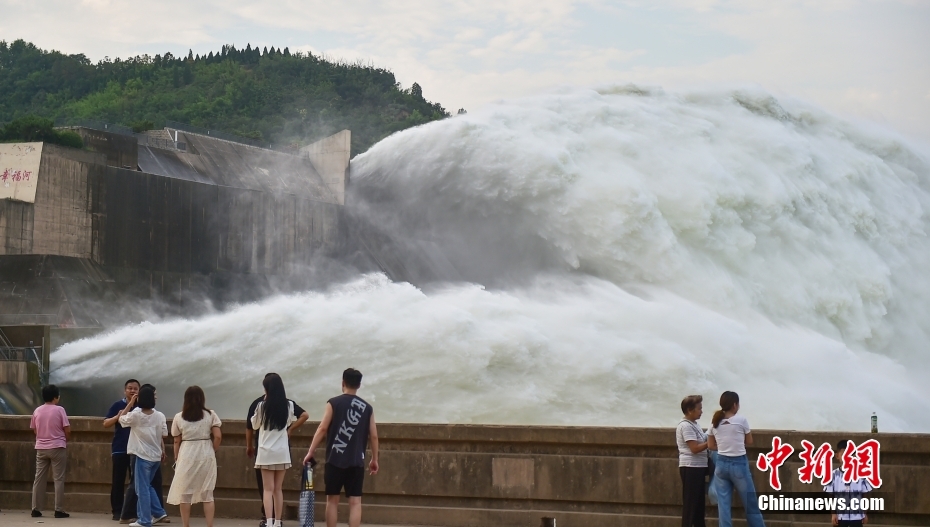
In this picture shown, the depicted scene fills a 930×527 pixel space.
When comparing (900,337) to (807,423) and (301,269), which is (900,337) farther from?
(301,269)

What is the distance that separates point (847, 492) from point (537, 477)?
3046mm

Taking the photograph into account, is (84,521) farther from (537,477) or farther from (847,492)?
(847,492)

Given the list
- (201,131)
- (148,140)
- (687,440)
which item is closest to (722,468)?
(687,440)

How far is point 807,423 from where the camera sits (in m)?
25.7

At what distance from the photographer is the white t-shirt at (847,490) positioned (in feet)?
31.9

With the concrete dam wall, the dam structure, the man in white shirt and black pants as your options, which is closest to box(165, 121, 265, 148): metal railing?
the concrete dam wall

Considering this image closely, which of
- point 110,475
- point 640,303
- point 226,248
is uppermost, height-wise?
point 226,248

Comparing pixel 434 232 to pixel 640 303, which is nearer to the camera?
pixel 640 303

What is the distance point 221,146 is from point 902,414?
30925mm

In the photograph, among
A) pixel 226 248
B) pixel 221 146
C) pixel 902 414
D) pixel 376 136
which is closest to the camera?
pixel 902 414

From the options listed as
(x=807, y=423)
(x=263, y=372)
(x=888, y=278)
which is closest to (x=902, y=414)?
(x=807, y=423)

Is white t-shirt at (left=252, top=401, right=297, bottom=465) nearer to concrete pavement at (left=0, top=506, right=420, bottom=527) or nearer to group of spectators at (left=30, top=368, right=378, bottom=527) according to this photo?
group of spectators at (left=30, top=368, right=378, bottom=527)

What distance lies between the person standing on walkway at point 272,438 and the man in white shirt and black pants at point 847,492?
5104 mm

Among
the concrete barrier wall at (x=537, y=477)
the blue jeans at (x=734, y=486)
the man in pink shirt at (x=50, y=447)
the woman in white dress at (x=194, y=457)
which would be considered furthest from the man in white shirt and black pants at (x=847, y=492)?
the man in pink shirt at (x=50, y=447)
